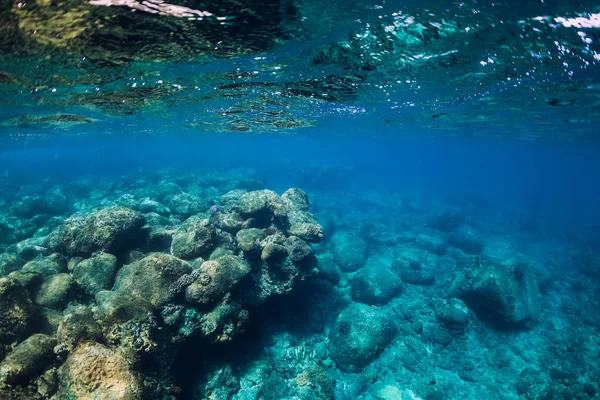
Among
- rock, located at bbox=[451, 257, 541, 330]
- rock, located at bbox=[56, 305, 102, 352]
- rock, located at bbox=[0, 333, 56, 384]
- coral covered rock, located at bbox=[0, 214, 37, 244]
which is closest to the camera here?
rock, located at bbox=[0, 333, 56, 384]

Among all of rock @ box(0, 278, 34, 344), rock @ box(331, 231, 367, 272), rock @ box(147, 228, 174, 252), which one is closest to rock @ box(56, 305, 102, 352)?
rock @ box(0, 278, 34, 344)

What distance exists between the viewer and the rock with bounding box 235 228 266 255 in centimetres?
1085

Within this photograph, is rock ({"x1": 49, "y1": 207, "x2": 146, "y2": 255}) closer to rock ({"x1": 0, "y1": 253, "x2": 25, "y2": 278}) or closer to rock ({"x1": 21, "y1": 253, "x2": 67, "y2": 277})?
rock ({"x1": 21, "y1": 253, "x2": 67, "y2": 277})

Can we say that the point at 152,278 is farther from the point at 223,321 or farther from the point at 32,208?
the point at 32,208

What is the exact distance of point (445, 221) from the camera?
3027 centimetres

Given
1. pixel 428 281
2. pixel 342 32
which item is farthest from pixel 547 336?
pixel 342 32

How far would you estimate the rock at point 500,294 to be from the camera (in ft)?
44.4

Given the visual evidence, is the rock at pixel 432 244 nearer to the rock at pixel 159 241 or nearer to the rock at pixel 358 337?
the rock at pixel 358 337

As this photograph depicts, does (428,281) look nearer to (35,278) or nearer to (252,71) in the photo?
(252,71)

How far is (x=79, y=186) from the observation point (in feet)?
104

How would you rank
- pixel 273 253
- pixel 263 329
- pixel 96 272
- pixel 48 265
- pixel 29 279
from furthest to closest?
1. pixel 263 329
2. pixel 273 253
3. pixel 48 265
4. pixel 96 272
5. pixel 29 279

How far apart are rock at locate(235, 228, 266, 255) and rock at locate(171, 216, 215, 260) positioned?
1.10 meters

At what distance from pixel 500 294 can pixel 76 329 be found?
1574 cm

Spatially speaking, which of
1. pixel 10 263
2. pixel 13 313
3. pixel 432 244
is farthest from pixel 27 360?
pixel 432 244
